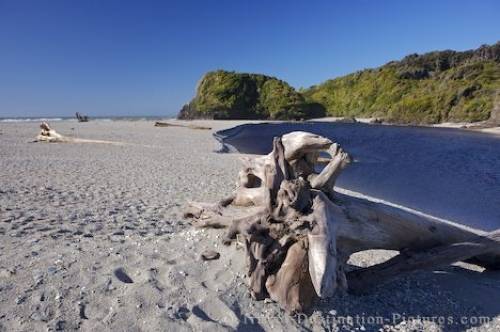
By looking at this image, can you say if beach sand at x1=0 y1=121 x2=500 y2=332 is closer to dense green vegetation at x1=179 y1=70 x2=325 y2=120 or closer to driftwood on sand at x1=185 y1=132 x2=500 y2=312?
driftwood on sand at x1=185 y1=132 x2=500 y2=312

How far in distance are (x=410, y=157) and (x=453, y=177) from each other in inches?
243

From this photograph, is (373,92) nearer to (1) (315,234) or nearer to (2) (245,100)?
(2) (245,100)

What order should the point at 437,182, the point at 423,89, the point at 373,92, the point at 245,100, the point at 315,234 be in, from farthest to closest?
the point at 245,100, the point at 373,92, the point at 423,89, the point at 437,182, the point at 315,234

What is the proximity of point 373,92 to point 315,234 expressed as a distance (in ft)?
284

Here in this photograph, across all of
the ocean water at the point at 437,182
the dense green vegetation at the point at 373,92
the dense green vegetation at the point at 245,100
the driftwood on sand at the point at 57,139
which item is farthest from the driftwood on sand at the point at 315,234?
the dense green vegetation at the point at 245,100

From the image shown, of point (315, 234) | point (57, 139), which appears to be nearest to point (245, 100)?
point (57, 139)

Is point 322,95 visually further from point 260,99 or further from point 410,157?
point 410,157

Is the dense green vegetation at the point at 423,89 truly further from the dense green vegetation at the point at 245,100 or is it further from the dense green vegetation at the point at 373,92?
the dense green vegetation at the point at 245,100

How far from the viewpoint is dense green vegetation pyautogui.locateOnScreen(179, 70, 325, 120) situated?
80.9m

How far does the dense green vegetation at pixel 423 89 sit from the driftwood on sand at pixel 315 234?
51.7 m

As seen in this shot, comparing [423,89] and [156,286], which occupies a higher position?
[423,89]

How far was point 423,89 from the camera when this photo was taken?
67.2 m

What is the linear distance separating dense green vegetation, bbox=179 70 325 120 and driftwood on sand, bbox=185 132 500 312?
7382 centimetres

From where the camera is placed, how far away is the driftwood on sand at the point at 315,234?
10.4 ft
